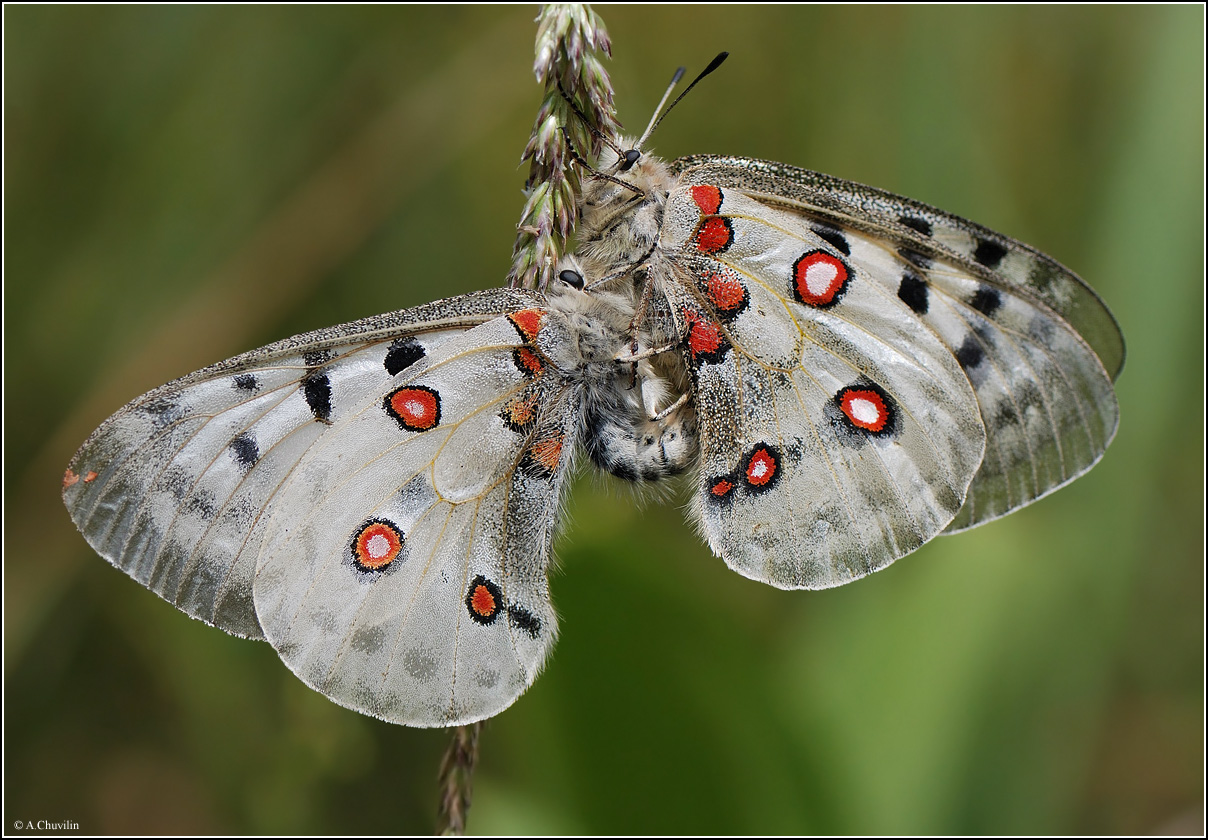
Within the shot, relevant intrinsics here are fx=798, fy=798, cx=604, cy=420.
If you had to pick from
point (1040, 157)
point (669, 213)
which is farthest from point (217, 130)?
point (1040, 157)

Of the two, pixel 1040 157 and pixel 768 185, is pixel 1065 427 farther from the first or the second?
pixel 1040 157

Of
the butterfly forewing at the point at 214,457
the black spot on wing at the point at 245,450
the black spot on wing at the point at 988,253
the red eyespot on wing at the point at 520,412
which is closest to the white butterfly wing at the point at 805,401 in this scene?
the black spot on wing at the point at 988,253

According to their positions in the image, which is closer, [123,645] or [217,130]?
[123,645]

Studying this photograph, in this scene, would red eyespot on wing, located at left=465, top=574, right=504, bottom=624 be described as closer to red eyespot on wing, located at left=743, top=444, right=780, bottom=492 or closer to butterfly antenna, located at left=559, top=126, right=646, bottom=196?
red eyespot on wing, located at left=743, top=444, right=780, bottom=492

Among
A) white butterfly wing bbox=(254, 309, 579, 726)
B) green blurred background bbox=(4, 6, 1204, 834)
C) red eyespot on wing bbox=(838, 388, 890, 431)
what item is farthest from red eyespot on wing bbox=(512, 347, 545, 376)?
red eyespot on wing bbox=(838, 388, 890, 431)

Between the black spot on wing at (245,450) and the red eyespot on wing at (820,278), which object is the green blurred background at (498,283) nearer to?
the red eyespot on wing at (820,278)

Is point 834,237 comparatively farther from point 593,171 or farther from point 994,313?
point 593,171
